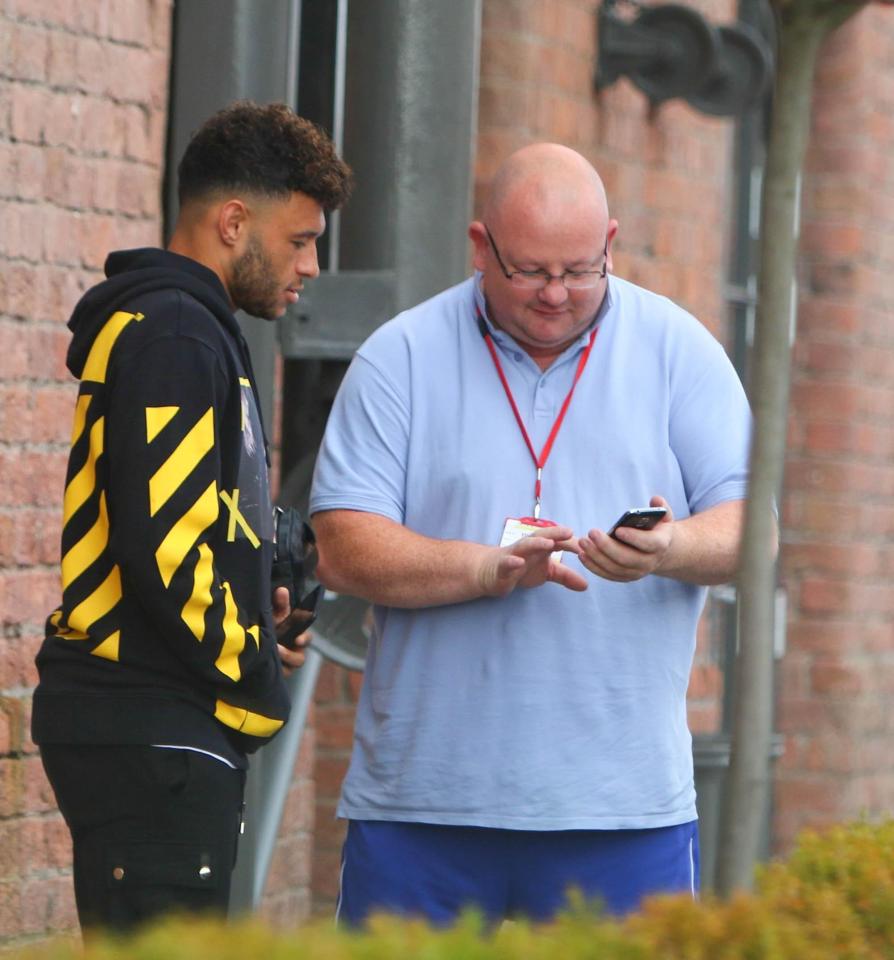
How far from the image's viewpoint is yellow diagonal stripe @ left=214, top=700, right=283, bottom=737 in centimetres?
339

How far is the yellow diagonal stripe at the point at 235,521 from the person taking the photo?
3.41 meters

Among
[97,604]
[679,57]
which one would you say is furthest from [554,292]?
[679,57]

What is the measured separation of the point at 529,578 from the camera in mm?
3598

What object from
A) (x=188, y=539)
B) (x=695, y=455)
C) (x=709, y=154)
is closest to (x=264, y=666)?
(x=188, y=539)

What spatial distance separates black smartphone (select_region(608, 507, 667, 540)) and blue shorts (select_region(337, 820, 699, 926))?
0.54 m

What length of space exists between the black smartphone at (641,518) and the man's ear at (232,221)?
2.62 feet

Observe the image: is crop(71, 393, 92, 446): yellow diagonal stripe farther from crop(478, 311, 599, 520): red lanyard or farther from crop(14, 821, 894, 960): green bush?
crop(14, 821, 894, 960): green bush

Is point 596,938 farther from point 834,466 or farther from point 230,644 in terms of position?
point 834,466

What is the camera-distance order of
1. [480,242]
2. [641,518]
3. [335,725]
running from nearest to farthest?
[641,518] < [480,242] < [335,725]

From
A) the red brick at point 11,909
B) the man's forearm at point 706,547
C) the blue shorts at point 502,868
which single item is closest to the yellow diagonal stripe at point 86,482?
the blue shorts at point 502,868

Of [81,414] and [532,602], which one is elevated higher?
[81,414]

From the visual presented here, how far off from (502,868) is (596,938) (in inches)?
64.5

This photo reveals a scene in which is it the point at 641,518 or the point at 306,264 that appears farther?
the point at 306,264

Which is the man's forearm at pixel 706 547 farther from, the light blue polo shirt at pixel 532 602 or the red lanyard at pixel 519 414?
the red lanyard at pixel 519 414
